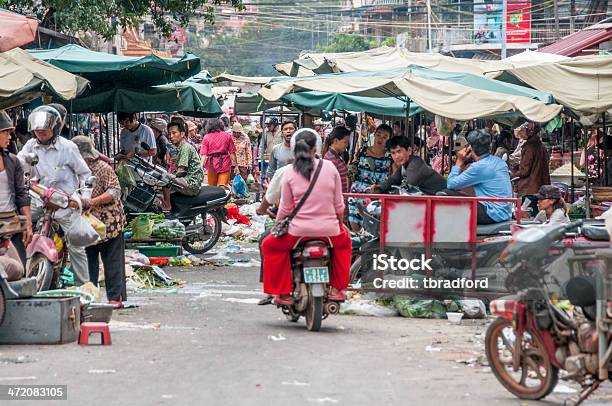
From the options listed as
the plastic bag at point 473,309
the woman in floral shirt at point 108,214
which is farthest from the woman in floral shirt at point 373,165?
the woman in floral shirt at point 108,214

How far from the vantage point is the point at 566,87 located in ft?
50.7

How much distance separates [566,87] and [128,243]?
21.0 feet

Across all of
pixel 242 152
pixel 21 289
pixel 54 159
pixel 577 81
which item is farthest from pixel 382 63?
pixel 21 289

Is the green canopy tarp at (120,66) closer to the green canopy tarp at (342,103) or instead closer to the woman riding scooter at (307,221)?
the green canopy tarp at (342,103)

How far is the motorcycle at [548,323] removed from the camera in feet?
23.3

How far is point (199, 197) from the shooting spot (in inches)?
701

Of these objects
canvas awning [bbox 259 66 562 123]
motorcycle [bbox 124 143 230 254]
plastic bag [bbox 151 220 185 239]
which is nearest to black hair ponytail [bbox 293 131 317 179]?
canvas awning [bbox 259 66 562 123]

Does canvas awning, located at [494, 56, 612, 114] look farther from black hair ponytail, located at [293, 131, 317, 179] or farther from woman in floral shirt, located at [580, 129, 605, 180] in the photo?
black hair ponytail, located at [293, 131, 317, 179]

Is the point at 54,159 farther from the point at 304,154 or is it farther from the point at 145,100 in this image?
the point at 145,100

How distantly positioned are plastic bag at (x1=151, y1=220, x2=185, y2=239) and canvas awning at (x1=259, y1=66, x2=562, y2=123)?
298 cm

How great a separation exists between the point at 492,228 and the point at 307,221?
2449 mm

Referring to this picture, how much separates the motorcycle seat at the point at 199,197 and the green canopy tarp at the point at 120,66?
1768 millimetres

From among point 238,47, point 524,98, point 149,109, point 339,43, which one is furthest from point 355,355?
point 238,47

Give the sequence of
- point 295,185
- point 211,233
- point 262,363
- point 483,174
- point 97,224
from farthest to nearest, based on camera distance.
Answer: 1. point 211,233
2. point 483,174
3. point 97,224
4. point 295,185
5. point 262,363
